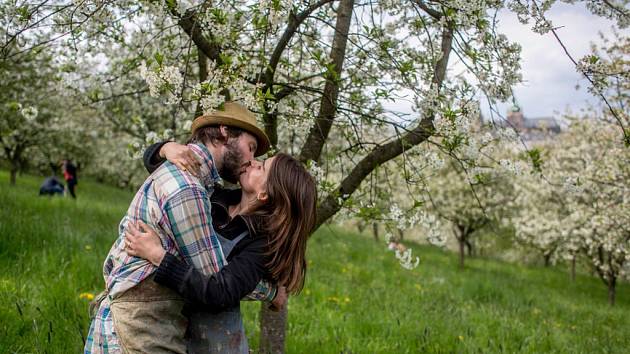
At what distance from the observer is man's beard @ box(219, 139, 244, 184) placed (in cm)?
245

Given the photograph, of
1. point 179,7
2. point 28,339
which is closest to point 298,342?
point 28,339

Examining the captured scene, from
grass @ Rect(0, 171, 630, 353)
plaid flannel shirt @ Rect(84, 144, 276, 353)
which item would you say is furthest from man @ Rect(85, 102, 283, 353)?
grass @ Rect(0, 171, 630, 353)

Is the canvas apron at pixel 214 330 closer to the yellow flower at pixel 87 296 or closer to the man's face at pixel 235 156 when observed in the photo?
the man's face at pixel 235 156

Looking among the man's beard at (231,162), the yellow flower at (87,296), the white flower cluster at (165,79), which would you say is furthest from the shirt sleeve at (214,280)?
the yellow flower at (87,296)

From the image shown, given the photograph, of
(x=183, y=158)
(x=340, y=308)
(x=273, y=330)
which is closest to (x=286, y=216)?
(x=183, y=158)

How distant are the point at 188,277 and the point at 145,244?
0.21 metres

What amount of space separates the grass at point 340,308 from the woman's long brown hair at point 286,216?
1.81 meters

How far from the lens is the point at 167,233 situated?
210cm

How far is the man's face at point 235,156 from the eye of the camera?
246 cm

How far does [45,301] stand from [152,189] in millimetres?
2843

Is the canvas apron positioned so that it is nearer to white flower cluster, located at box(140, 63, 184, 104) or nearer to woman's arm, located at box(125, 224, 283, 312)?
woman's arm, located at box(125, 224, 283, 312)

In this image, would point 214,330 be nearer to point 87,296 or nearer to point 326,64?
point 326,64

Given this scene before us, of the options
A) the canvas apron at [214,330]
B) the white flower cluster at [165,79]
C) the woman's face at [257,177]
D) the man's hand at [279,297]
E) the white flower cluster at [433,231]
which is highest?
the white flower cluster at [165,79]

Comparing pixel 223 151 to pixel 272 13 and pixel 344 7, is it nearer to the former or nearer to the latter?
pixel 272 13
